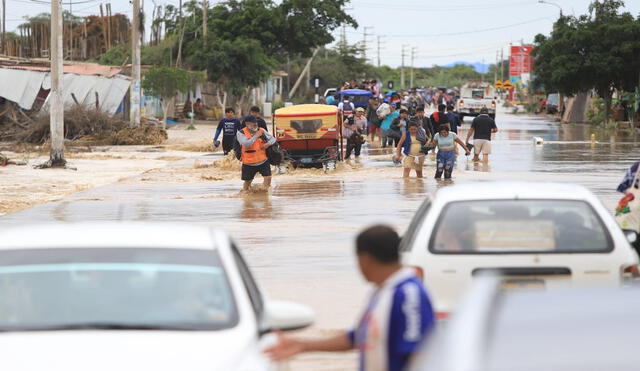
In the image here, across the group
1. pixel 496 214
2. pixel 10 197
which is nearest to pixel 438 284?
pixel 496 214

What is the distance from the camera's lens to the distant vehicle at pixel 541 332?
286 centimetres

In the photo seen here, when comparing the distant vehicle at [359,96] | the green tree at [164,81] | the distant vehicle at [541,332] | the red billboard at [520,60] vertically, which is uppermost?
the red billboard at [520,60]

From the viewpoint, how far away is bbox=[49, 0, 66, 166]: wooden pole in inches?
1193

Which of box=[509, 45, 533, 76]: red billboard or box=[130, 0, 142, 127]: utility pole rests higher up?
box=[509, 45, 533, 76]: red billboard

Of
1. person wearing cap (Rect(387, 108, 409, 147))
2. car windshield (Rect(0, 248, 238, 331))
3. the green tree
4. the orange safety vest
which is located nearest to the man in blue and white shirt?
car windshield (Rect(0, 248, 238, 331))

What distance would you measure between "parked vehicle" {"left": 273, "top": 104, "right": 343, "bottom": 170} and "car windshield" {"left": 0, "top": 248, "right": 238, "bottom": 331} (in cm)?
2232

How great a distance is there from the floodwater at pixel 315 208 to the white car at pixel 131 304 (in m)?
2.64

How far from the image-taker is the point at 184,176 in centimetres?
2792

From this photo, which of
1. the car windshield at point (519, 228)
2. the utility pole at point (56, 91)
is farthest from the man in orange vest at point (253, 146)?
the car windshield at point (519, 228)

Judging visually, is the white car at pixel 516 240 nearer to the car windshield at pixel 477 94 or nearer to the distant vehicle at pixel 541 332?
the distant vehicle at pixel 541 332

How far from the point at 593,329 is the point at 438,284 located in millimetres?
5243

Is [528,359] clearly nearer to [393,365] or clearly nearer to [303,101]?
[393,365]

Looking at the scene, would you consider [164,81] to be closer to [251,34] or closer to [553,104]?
[251,34]

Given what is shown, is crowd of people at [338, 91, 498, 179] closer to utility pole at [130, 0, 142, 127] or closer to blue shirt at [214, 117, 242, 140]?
blue shirt at [214, 117, 242, 140]
